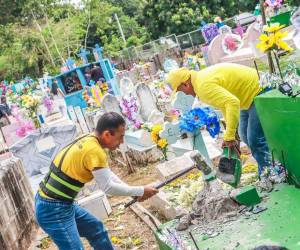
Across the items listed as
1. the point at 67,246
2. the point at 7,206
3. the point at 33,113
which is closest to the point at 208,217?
the point at 67,246

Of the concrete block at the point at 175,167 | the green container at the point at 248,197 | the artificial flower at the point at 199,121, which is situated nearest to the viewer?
the green container at the point at 248,197

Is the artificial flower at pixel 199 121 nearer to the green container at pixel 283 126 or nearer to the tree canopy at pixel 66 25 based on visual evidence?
the green container at pixel 283 126

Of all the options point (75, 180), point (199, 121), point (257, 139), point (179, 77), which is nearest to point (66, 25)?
point (199, 121)

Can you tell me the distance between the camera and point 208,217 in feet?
11.3

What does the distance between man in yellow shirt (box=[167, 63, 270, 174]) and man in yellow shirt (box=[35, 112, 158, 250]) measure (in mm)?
884

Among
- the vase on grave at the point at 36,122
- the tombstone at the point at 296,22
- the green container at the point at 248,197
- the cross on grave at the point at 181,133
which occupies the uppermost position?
the tombstone at the point at 296,22

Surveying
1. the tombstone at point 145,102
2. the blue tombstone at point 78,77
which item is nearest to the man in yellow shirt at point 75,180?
the tombstone at point 145,102

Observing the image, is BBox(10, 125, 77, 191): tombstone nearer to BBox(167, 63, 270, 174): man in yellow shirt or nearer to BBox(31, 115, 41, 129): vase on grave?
BBox(31, 115, 41, 129): vase on grave

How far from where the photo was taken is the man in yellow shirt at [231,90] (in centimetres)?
421

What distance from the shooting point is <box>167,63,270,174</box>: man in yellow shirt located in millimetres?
4207

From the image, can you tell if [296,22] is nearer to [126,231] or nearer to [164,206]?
[164,206]

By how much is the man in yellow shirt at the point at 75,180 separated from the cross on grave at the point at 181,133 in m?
0.84

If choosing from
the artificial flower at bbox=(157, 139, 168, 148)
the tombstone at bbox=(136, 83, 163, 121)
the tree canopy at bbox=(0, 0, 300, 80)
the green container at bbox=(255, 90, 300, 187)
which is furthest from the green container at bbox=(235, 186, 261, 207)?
the tree canopy at bbox=(0, 0, 300, 80)

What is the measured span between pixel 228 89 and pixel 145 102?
19.3 feet
